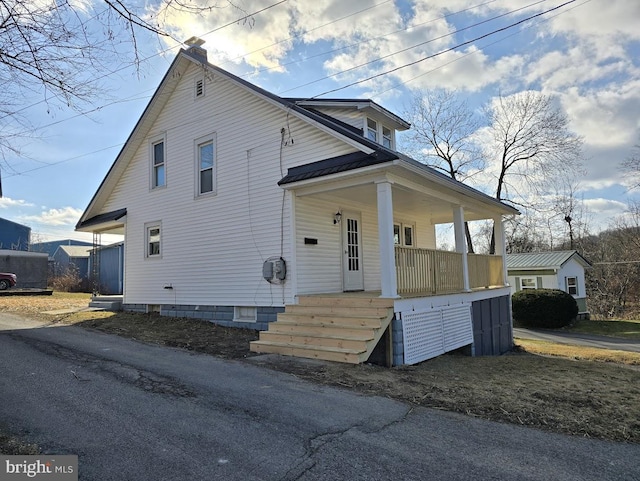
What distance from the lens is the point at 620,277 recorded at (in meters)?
30.2

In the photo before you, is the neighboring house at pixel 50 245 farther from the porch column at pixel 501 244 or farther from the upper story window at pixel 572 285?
the upper story window at pixel 572 285

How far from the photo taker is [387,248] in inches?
315

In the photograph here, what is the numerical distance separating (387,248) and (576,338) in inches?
650

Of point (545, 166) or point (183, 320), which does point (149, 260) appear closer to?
point (183, 320)

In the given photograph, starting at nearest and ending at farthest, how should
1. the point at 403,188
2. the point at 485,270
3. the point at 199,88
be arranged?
the point at 403,188, the point at 199,88, the point at 485,270

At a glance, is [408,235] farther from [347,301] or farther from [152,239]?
[152,239]

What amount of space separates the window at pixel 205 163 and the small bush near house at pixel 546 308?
63.2 feet

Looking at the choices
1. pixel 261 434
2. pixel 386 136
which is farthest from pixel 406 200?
pixel 261 434

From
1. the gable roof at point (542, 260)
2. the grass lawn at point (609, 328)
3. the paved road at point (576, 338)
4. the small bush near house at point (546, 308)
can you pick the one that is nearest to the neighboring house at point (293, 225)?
the paved road at point (576, 338)

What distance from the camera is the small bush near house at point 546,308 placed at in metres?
22.7

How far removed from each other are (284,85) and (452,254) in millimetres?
6660

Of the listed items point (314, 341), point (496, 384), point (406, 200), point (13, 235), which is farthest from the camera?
point (13, 235)

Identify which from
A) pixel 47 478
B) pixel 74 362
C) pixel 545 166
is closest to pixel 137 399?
pixel 47 478

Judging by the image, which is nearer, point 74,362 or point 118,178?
point 74,362
